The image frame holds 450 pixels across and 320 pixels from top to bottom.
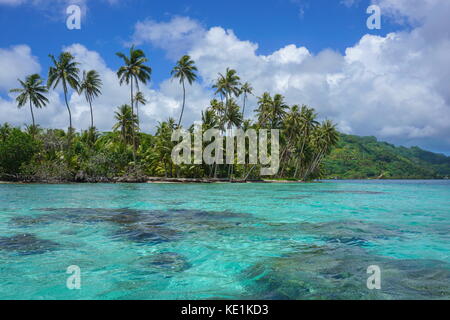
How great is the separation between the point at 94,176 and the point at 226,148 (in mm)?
20352

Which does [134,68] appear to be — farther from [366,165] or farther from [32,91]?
[366,165]

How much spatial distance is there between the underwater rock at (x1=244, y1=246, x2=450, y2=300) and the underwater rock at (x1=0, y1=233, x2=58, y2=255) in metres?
4.21

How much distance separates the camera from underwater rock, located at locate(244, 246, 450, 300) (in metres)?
3.72

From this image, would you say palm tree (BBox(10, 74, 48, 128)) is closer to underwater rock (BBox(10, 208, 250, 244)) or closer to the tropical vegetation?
the tropical vegetation

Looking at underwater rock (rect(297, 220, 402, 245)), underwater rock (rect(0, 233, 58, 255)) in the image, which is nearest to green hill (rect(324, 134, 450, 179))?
underwater rock (rect(297, 220, 402, 245))

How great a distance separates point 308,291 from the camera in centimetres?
378

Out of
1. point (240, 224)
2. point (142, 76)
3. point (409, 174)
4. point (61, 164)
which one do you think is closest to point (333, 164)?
point (409, 174)

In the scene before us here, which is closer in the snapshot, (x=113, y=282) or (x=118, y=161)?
(x=113, y=282)

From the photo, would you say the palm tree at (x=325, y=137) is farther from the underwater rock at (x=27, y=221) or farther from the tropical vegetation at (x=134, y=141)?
the underwater rock at (x=27, y=221)

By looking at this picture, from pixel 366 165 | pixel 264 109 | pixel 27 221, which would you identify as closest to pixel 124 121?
pixel 264 109

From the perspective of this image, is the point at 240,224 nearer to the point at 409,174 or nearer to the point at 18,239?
Result: the point at 18,239

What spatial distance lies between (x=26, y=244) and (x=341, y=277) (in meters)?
6.27

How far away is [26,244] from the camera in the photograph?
632 cm

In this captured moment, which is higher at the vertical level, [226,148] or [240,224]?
[226,148]
